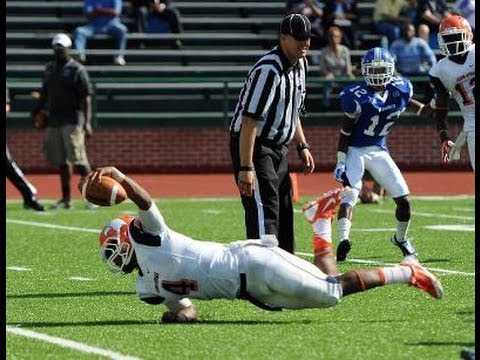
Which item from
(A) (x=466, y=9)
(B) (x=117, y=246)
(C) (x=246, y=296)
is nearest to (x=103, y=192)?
(B) (x=117, y=246)

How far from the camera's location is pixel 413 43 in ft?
78.3

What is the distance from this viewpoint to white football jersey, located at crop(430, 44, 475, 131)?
442 inches

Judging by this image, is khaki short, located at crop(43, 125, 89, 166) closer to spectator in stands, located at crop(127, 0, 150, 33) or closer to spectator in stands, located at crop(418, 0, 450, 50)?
spectator in stands, located at crop(127, 0, 150, 33)

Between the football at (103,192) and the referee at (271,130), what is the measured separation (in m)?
1.24

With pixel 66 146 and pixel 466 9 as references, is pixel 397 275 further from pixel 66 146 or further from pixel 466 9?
pixel 466 9

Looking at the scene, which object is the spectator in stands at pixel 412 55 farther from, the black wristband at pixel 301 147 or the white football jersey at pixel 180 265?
the white football jersey at pixel 180 265

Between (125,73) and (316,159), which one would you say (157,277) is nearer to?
(316,159)

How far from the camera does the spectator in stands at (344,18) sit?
25578 millimetres

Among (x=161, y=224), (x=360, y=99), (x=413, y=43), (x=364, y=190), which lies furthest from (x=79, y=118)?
(x=161, y=224)

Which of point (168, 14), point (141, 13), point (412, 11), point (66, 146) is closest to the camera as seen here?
point (66, 146)

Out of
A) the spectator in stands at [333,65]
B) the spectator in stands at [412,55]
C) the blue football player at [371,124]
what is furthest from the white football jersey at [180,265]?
the spectator in stands at [412,55]

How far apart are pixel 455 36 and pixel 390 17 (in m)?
14.6

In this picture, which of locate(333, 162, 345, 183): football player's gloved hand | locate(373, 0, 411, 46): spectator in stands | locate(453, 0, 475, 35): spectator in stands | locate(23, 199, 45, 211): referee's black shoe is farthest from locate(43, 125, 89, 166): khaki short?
locate(373, 0, 411, 46): spectator in stands

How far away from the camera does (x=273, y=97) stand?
358 inches
